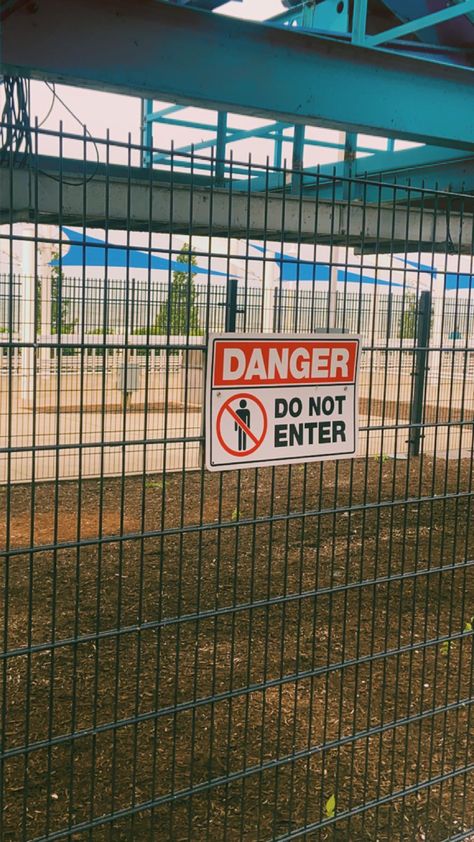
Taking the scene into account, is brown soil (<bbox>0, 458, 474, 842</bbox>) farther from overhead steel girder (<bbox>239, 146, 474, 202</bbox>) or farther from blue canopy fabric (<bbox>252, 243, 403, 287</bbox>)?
overhead steel girder (<bbox>239, 146, 474, 202</bbox>)

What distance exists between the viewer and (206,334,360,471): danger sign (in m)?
3.13

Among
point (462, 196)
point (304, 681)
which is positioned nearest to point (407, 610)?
point (304, 681)

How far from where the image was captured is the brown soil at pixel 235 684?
3225 millimetres

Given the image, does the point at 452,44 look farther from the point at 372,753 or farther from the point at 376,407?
the point at 376,407

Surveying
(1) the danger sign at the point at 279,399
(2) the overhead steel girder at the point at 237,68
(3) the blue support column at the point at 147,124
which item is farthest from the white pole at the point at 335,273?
(3) the blue support column at the point at 147,124

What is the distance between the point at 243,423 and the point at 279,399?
7.0 inches

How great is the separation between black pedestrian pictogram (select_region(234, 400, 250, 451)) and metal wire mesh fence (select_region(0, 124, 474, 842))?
0.65 feet

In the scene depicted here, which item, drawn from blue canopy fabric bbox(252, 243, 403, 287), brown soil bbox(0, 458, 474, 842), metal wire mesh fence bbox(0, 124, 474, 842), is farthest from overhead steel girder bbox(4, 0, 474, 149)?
brown soil bbox(0, 458, 474, 842)

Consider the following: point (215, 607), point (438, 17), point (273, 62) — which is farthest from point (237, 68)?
point (215, 607)

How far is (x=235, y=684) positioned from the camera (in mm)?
5656

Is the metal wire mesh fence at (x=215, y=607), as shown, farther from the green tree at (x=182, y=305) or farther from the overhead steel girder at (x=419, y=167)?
the overhead steel girder at (x=419, y=167)

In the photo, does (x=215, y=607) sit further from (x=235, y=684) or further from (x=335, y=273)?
(x=335, y=273)

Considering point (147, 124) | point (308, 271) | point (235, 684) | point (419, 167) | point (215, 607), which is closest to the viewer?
point (215, 607)

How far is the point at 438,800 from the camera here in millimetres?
4293
